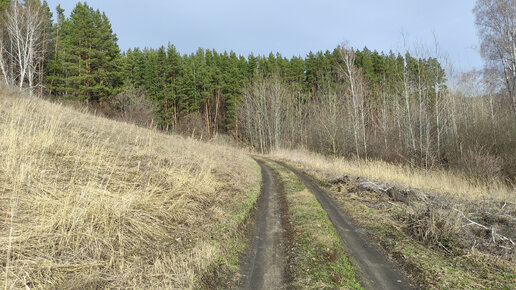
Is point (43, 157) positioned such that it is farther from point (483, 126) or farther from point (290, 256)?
point (483, 126)

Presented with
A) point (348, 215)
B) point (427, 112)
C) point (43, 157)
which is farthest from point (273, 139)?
point (43, 157)

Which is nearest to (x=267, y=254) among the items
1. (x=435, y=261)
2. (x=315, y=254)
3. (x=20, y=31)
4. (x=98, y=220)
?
(x=315, y=254)

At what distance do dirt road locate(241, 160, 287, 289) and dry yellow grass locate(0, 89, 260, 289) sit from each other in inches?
21.0

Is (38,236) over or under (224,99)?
under

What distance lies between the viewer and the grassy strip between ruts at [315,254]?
3342 mm

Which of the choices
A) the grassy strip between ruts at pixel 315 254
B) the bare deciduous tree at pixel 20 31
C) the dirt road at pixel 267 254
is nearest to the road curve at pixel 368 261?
the grassy strip between ruts at pixel 315 254

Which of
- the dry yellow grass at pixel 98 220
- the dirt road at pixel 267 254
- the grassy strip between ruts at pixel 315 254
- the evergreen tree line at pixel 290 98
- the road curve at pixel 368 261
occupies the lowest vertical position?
the road curve at pixel 368 261

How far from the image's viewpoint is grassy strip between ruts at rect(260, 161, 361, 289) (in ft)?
11.0

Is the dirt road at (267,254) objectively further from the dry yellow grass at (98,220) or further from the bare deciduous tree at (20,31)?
the bare deciduous tree at (20,31)

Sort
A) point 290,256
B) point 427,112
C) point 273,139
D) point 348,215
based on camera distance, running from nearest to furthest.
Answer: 1. point 290,256
2. point 348,215
3. point 427,112
4. point 273,139

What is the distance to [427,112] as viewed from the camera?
56.3 feet

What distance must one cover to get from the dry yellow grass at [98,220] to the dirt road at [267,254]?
0.53 metres

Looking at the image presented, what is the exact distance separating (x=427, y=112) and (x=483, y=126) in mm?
3235

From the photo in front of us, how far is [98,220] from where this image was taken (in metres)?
3.65
